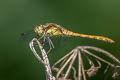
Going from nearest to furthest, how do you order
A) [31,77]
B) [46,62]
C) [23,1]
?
[46,62]
[31,77]
[23,1]

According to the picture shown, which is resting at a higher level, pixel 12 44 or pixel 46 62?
pixel 46 62

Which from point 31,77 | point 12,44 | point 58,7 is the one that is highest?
point 58,7

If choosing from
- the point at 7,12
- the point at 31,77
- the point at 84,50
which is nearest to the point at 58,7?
the point at 7,12

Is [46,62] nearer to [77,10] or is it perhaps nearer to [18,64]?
[18,64]

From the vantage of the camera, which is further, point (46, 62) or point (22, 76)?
point (22, 76)

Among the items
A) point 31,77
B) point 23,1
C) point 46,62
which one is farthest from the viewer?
point 23,1

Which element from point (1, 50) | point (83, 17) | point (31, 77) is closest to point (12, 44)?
point (1, 50)
